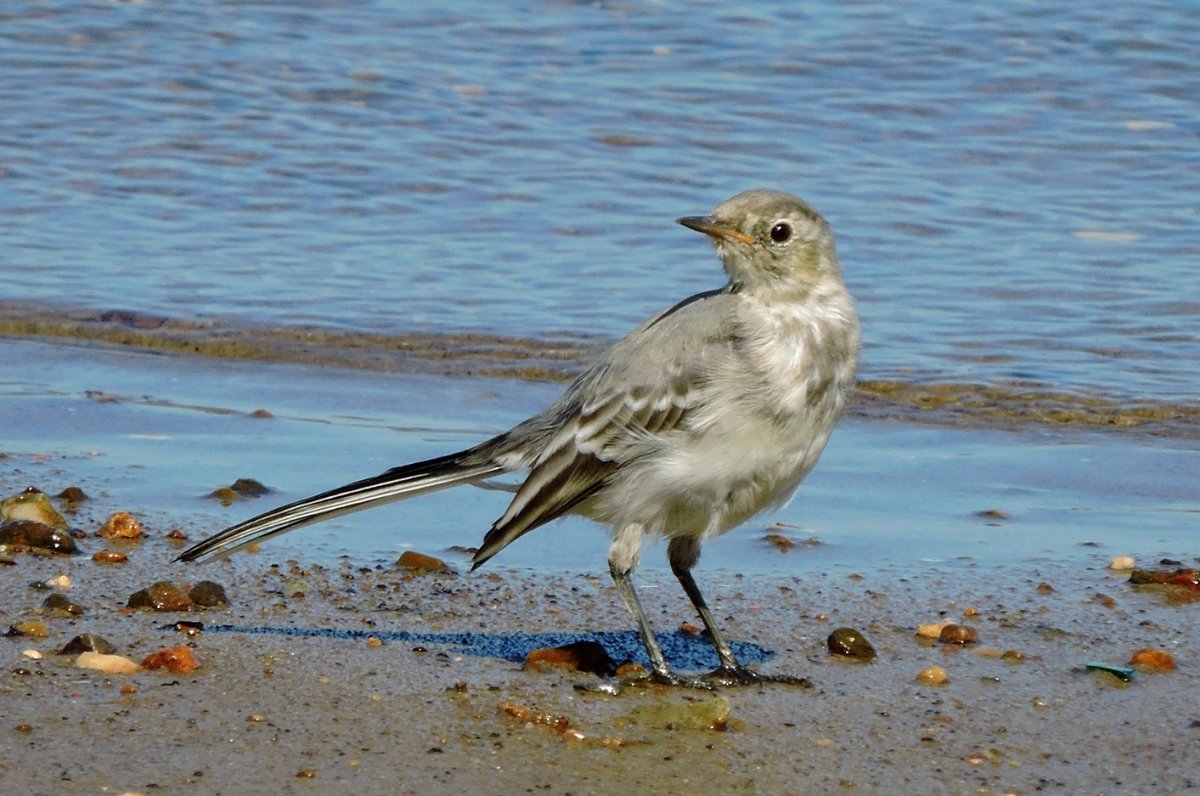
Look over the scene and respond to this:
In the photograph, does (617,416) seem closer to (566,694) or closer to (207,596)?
(566,694)

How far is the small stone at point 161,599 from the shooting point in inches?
236

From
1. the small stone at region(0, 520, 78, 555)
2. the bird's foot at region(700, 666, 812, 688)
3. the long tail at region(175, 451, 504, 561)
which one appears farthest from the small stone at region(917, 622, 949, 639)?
the small stone at region(0, 520, 78, 555)

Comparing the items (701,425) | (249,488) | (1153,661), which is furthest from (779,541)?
(249,488)

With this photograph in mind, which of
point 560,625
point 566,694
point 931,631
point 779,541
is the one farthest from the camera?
point 779,541

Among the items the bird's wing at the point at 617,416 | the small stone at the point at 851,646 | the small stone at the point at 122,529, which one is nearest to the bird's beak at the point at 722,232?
the bird's wing at the point at 617,416

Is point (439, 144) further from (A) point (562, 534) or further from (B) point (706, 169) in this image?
(A) point (562, 534)

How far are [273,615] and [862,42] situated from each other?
11177 mm

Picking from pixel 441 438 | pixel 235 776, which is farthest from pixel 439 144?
pixel 235 776

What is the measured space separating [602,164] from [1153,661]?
27.6ft

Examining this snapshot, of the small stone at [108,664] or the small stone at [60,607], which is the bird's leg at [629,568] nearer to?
the small stone at [108,664]

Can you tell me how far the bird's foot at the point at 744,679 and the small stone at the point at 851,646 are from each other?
235 millimetres

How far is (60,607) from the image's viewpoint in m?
5.86

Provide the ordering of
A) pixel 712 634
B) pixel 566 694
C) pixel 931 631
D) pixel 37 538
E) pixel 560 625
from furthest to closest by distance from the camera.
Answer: pixel 37 538, pixel 560 625, pixel 931 631, pixel 712 634, pixel 566 694

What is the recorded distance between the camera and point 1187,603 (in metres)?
6.36
